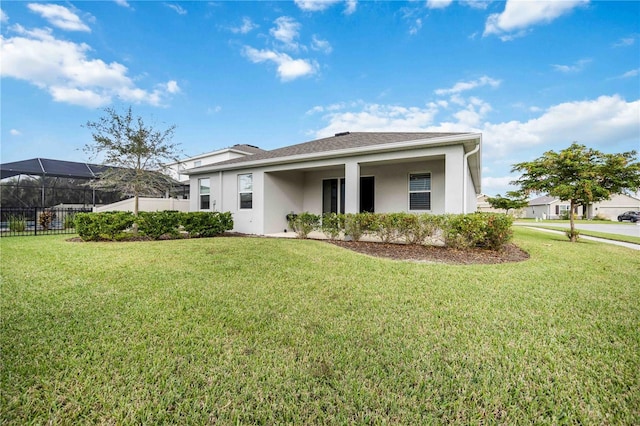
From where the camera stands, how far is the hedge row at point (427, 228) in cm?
741

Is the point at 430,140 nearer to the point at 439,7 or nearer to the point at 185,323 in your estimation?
the point at 439,7

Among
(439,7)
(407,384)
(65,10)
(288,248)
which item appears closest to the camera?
(407,384)

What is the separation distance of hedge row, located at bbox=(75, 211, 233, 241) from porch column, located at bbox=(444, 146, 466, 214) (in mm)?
8318

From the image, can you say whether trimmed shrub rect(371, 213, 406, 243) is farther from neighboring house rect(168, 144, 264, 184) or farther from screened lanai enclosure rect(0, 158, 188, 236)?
neighboring house rect(168, 144, 264, 184)

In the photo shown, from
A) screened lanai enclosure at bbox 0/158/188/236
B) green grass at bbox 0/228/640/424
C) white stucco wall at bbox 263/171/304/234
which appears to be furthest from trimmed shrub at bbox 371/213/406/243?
screened lanai enclosure at bbox 0/158/188/236

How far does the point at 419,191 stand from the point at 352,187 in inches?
106

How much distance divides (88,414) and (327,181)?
11312 mm

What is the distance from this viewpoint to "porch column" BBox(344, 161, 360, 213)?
9594 millimetres

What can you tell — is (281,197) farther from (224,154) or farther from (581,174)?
(224,154)

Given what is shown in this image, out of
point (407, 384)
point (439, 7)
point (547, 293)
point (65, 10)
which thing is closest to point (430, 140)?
point (547, 293)

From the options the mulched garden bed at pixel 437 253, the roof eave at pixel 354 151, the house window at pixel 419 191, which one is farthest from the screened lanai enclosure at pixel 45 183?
the house window at pixel 419 191

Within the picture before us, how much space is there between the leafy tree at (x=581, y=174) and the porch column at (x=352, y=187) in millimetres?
6363

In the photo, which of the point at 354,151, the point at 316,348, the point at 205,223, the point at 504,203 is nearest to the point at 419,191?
the point at 354,151

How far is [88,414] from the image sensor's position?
5.82ft
